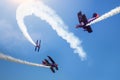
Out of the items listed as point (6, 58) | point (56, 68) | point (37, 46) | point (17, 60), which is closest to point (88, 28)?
point (56, 68)

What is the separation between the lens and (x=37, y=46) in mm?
109312

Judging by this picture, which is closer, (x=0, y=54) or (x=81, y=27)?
(x=0, y=54)

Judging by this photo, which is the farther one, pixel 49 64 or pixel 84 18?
pixel 49 64

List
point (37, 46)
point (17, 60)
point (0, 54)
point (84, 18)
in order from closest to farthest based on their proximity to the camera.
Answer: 1. point (0, 54)
2. point (17, 60)
3. point (84, 18)
4. point (37, 46)

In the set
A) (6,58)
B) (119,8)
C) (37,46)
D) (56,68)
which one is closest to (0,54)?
(6,58)

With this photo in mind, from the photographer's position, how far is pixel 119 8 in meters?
36.4

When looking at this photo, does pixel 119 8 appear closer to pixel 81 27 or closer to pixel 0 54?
pixel 0 54

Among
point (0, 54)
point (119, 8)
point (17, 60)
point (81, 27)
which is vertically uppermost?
point (81, 27)

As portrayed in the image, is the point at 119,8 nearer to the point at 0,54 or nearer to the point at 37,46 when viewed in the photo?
the point at 0,54

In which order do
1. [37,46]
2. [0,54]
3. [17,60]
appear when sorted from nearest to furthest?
[0,54], [17,60], [37,46]

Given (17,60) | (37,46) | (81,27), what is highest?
(37,46)

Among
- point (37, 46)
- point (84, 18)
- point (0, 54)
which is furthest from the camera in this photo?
point (37, 46)

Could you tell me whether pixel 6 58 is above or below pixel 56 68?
below

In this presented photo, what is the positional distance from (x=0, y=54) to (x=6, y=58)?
158 cm
